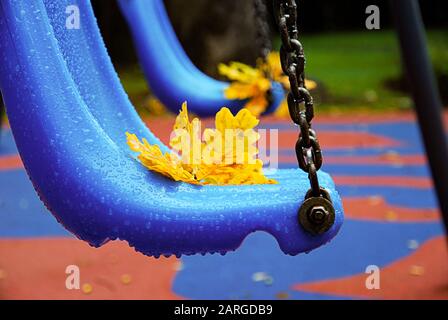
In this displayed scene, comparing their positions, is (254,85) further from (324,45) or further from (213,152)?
(324,45)

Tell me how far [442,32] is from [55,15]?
40.1 ft

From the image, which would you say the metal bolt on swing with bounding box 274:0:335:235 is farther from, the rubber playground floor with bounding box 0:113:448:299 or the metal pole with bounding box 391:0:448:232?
the rubber playground floor with bounding box 0:113:448:299

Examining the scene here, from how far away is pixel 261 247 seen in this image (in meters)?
3.37

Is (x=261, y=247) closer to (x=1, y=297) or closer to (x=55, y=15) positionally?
(x=1, y=297)

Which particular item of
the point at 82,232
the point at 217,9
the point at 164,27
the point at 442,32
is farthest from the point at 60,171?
the point at 442,32

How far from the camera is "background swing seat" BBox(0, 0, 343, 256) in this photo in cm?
108

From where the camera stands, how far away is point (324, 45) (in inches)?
505

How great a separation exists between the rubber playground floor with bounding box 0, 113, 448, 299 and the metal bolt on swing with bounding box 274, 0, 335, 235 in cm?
159

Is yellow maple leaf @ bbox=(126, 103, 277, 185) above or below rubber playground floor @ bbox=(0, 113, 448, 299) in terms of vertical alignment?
below

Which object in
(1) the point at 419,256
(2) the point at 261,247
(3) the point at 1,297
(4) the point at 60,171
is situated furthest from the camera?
(2) the point at 261,247

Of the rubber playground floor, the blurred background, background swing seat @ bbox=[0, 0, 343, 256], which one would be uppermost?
the blurred background

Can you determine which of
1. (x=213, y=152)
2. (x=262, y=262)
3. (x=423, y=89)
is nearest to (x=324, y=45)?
(x=262, y=262)

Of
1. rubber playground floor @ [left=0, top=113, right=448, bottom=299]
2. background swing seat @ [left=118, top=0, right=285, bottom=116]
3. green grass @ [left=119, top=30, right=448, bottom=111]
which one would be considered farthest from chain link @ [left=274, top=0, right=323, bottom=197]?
green grass @ [left=119, top=30, right=448, bottom=111]

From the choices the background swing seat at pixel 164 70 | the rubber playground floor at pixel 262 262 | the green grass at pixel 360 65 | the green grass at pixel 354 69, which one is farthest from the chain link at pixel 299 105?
the green grass at pixel 360 65
